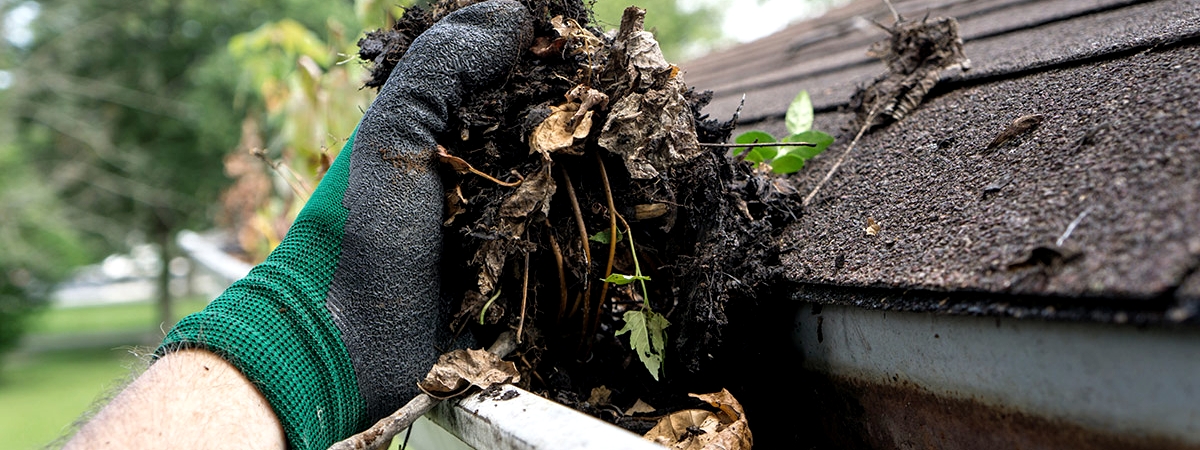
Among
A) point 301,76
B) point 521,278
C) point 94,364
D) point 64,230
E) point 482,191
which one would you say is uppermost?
point 301,76

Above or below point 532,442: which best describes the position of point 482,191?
above

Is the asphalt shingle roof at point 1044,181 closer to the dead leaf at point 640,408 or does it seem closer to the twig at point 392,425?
the dead leaf at point 640,408

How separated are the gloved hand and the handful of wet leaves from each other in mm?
46

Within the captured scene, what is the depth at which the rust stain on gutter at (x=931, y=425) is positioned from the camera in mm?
635

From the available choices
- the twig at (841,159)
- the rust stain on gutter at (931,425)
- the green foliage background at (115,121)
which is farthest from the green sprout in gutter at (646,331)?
the green foliage background at (115,121)

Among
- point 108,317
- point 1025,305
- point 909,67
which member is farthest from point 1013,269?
point 108,317

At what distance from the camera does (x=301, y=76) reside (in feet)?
8.13

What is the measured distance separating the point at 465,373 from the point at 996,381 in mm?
629

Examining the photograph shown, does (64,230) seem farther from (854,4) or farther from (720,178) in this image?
(720,178)

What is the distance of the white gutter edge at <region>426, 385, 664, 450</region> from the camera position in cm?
71

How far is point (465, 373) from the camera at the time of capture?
98 cm

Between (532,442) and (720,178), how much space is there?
0.49 meters

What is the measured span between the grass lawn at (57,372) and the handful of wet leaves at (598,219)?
12.9 feet

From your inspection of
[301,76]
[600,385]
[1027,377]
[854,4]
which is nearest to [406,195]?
[600,385]
